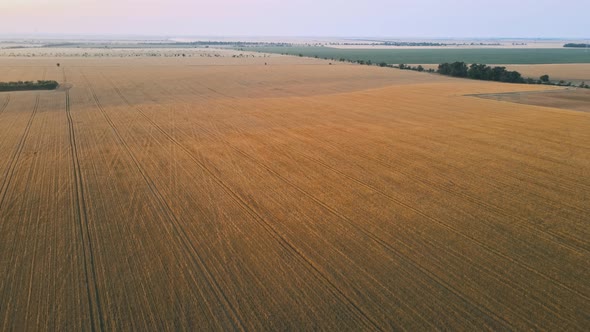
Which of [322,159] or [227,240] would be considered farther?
[322,159]

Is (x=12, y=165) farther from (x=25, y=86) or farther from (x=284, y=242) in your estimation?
(x=25, y=86)

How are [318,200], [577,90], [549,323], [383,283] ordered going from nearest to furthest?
1. [549,323]
2. [383,283]
3. [318,200]
4. [577,90]

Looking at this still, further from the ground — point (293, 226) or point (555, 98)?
point (555, 98)

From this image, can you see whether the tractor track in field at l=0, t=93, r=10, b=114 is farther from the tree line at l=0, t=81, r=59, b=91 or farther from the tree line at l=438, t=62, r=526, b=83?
the tree line at l=438, t=62, r=526, b=83

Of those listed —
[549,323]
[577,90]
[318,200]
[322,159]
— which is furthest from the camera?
[577,90]

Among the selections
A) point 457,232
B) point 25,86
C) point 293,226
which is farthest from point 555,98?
point 25,86

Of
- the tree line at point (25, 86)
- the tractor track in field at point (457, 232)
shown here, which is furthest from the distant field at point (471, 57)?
the tractor track in field at point (457, 232)

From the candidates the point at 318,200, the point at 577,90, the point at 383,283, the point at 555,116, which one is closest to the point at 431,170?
the point at 318,200

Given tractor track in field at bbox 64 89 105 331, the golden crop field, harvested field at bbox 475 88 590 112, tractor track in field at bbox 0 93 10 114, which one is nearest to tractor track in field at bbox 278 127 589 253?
the golden crop field

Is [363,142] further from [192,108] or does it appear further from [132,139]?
[192,108]
